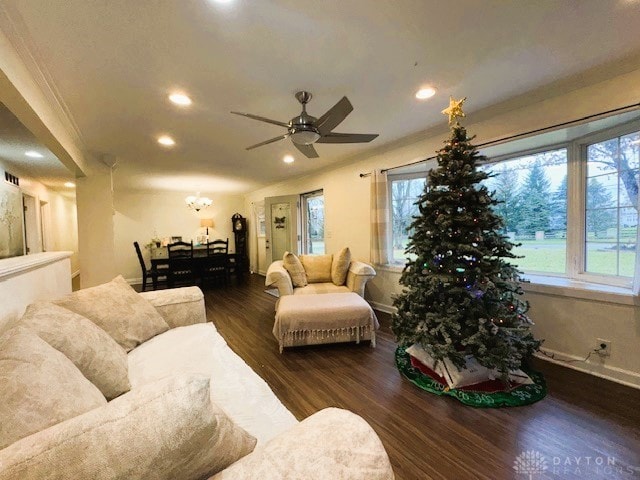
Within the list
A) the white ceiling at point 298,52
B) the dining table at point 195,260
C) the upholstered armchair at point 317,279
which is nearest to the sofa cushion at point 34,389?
the white ceiling at point 298,52

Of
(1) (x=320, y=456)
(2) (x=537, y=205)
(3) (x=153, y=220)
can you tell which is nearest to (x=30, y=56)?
(1) (x=320, y=456)

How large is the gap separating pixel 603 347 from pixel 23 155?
6478 millimetres

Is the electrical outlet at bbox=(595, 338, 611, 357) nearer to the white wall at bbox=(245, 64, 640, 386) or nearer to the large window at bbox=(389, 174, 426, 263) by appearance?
the white wall at bbox=(245, 64, 640, 386)

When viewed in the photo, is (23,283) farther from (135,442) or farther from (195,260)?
(195,260)

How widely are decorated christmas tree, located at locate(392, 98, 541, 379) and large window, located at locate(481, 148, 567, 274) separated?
27.3 inches

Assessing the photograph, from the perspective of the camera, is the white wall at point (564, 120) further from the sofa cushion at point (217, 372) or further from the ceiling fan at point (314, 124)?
the sofa cushion at point (217, 372)

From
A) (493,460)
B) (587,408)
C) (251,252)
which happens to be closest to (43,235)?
(251,252)

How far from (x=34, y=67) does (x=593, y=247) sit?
4.56 m

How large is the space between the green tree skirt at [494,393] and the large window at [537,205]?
1.20 meters

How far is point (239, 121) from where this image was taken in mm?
2785

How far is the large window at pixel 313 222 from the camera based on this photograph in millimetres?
5414

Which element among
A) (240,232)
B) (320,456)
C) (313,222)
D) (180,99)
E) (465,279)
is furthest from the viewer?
(240,232)

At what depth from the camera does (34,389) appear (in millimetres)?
711

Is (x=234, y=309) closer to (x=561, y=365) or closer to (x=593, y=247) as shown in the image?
(x=561, y=365)
